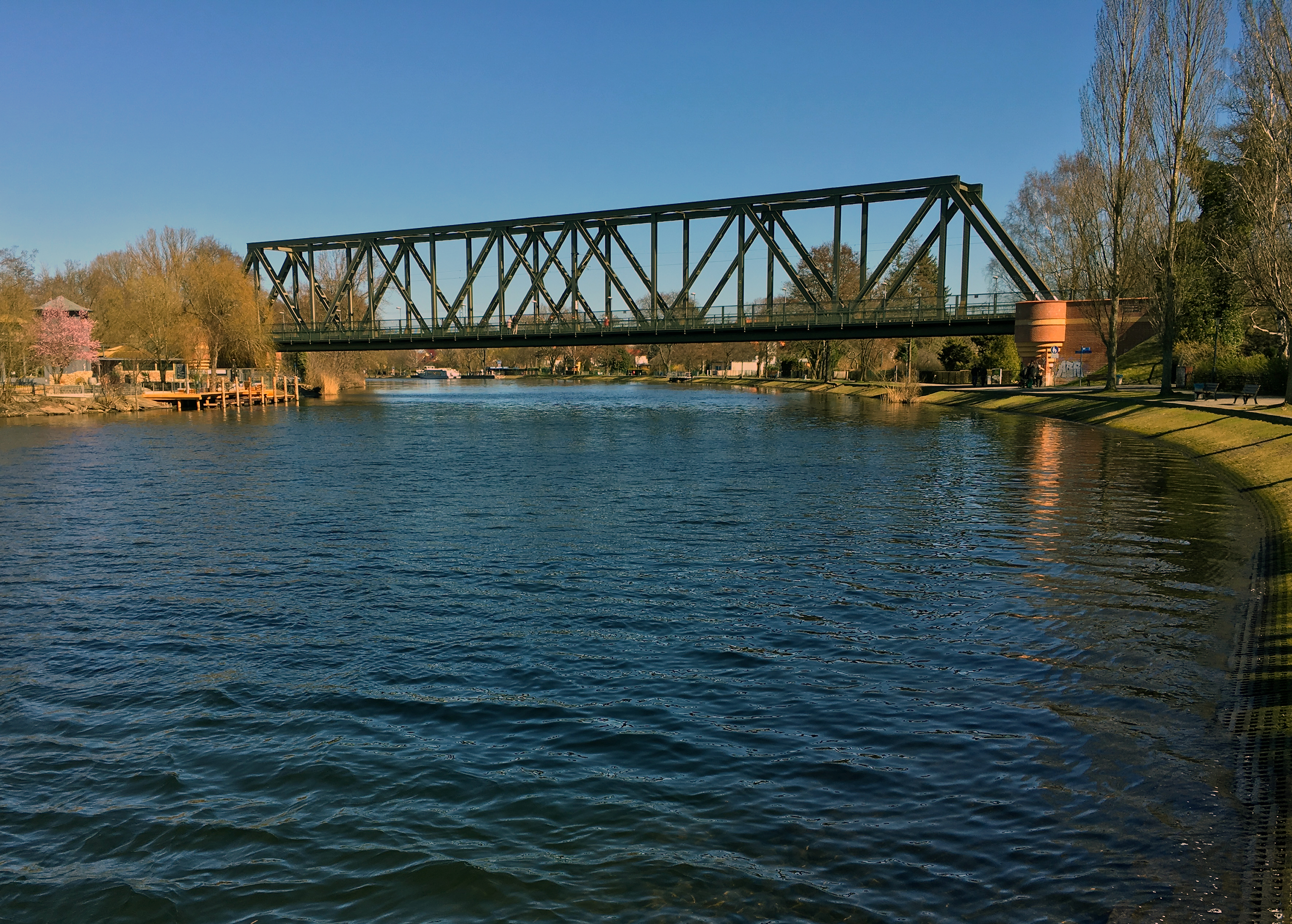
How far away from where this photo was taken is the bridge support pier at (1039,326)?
72.3m

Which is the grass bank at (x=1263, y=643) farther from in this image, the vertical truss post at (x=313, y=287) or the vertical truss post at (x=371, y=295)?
the vertical truss post at (x=313, y=287)

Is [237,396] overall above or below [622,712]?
above

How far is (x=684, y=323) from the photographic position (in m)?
87.6

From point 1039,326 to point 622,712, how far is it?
229 feet

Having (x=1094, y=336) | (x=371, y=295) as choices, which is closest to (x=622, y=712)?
(x=1094, y=336)

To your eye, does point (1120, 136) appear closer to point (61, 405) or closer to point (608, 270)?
point (608, 270)

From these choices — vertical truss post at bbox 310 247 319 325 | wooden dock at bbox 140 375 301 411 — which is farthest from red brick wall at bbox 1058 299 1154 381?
vertical truss post at bbox 310 247 319 325

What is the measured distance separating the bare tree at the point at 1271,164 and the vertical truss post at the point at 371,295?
82873 millimetres

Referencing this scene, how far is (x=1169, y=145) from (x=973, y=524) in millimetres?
41975

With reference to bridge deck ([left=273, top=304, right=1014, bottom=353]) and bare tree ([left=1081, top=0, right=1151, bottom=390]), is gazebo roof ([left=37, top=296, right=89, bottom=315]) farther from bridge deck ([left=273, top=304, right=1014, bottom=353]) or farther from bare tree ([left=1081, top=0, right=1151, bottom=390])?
bare tree ([left=1081, top=0, right=1151, bottom=390])

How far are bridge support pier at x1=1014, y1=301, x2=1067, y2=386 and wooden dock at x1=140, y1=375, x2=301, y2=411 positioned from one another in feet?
231

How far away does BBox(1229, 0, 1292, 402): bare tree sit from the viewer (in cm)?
3628

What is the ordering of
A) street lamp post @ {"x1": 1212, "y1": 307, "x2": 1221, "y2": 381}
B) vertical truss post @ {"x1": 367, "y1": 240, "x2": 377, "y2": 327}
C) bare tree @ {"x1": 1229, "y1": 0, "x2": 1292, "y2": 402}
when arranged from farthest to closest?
vertical truss post @ {"x1": 367, "y1": 240, "x2": 377, "y2": 327}
street lamp post @ {"x1": 1212, "y1": 307, "x2": 1221, "y2": 381}
bare tree @ {"x1": 1229, "y1": 0, "x2": 1292, "y2": 402}

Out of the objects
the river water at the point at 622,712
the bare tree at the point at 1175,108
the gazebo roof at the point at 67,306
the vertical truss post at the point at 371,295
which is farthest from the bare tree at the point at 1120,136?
the gazebo roof at the point at 67,306
